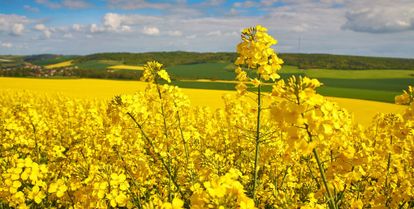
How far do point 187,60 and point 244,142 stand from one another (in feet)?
299

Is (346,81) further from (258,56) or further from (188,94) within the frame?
(258,56)

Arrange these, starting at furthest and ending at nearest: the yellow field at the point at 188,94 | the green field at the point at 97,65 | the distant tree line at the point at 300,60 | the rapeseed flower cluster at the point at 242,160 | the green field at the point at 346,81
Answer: the green field at the point at 97,65, the distant tree line at the point at 300,60, the green field at the point at 346,81, the yellow field at the point at 188,94, the rapeseed flower cluster at the point at 242,160

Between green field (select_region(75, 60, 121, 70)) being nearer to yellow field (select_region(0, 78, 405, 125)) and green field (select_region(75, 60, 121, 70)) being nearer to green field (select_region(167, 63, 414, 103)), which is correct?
green field (select_region(167, 63, 414, 103))

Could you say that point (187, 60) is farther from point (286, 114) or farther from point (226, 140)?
point (286, 114)

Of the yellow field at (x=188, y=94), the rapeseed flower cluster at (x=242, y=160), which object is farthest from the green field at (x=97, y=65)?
the rapeseed flower cluster at (x=242, y=160)

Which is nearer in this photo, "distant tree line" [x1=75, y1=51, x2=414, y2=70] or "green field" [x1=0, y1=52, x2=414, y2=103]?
"green field" [x1=0, y1=52, x2=414, y2=103]

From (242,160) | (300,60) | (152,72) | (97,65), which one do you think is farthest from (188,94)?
(97,65)

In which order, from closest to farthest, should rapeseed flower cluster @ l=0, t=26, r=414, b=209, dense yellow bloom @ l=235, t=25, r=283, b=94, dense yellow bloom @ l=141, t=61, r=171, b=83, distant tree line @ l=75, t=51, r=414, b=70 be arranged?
rapeseed flower cluster @ l=0, t=26, r=414, b=209, dense yellow bloom @ l=235, t=25, r=283, b=94, dense yellow bloom @ l=141, t=61, r=171, b=83, distant tree line @ l=75, t=51, r=414, b=70

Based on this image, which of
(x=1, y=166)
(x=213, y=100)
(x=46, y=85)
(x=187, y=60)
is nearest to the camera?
(x=1, y=166)

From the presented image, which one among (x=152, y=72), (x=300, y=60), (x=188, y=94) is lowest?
(x=188, y=94)

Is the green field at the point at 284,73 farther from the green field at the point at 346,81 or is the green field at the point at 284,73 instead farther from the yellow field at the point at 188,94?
the yellow field at the point at 188,94

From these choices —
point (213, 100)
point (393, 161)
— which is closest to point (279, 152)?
point (393, 161)

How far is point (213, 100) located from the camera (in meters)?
32.0

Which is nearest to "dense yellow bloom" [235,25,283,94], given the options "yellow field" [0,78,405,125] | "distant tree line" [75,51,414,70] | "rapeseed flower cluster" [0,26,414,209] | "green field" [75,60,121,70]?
"rapeseed flower cluster" [0,26,414,209]
